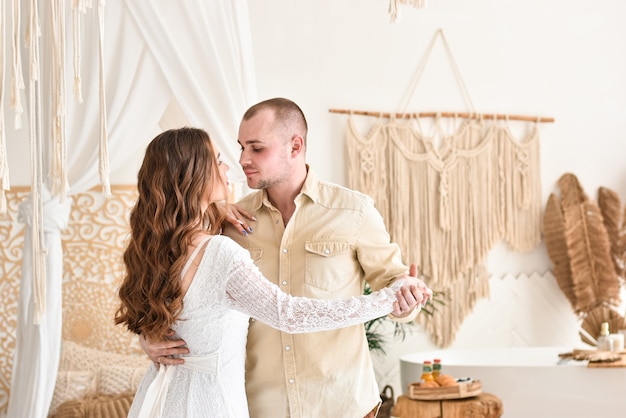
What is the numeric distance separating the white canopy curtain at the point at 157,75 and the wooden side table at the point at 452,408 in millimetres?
1449

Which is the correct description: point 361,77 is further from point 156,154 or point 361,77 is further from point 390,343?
point 156,154

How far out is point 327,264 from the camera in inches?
106

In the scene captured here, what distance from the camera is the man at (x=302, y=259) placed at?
2.62m

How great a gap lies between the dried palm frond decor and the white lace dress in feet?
12.2

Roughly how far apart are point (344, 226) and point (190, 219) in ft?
1.94

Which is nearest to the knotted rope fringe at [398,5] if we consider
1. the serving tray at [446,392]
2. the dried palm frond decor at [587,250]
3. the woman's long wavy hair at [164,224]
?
the woman's long wavy hair at [164,224]

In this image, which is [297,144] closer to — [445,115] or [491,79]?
[445,115]

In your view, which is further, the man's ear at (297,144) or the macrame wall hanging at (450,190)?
the macrame wall hanging at (450,190)

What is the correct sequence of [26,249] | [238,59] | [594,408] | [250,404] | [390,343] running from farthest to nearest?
[390,343] < [594,408] < [238,59] < [26,249] < [250,404]

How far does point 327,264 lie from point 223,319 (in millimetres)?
458

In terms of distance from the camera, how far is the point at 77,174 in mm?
4652

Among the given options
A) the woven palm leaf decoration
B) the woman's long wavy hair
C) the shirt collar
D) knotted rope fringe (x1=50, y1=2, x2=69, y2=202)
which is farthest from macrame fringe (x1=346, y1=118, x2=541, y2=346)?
knotted rope fringe (x1=50, y1=2, x2=69, y2=202)

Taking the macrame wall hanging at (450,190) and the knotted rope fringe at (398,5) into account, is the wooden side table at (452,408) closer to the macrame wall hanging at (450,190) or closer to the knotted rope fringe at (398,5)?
the macrame wall hanging at (450,190)

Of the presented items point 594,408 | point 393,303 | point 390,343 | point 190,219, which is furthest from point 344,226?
point 390,343
